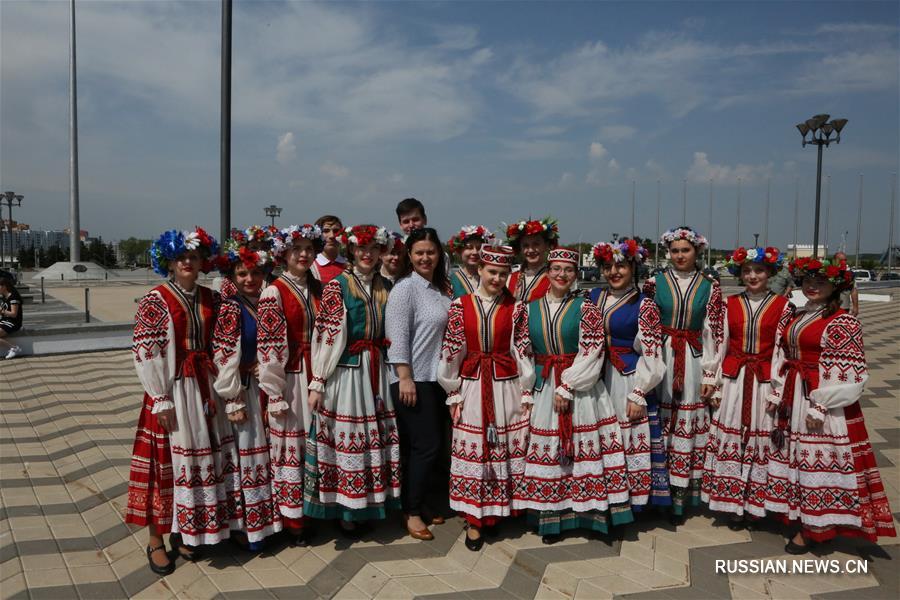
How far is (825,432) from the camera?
11.0 feet

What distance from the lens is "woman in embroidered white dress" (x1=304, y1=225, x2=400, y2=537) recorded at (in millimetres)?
3371

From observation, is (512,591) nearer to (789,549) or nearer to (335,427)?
A: (335,427)

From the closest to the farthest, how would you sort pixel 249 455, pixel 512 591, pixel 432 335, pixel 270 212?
pixel 512 591 < pixel 249 455 < pixel 432 335 < pixel 270 212

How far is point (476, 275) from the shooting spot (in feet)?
14.7

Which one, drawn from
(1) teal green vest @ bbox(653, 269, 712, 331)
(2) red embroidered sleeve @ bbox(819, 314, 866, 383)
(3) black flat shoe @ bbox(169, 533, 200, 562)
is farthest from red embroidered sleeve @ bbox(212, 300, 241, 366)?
(2) red embroidered sleeve @ bbox(819, 314, 866, 383)

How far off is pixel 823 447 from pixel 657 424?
90 centimetres

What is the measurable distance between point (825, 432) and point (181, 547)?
12.4 ft

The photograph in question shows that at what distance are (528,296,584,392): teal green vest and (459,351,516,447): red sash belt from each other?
20cm

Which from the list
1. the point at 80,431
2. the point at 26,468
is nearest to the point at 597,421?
the point at 26,468

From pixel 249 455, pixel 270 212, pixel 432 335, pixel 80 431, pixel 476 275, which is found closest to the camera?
pixel 249 455

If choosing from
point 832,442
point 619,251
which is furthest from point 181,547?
point 832,442

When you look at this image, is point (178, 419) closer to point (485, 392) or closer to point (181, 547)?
point (181, 547)

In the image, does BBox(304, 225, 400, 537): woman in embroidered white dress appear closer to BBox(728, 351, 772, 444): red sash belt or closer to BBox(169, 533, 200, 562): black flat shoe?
BBox(169, 533, 200, 562): black flat shoe

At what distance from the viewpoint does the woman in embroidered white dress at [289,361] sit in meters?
3.26
